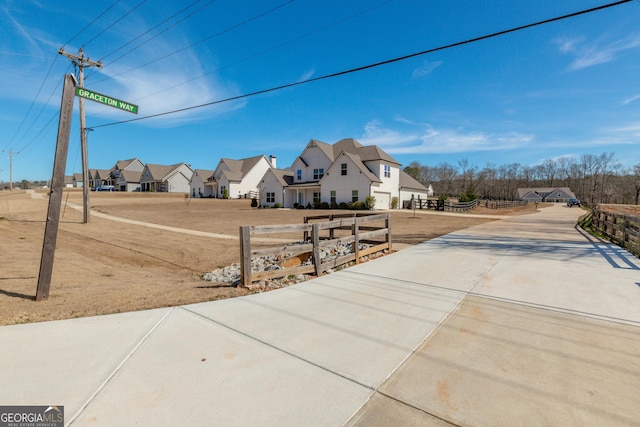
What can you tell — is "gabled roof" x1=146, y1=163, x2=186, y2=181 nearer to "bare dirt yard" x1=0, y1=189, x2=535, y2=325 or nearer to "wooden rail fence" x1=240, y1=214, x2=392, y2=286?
"bare dirt yard" x1=0, y1=189, x2=535, y2=325

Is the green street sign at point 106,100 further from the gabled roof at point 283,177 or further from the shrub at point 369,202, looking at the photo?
the gabled roof at point 283,177

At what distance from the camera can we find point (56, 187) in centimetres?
512

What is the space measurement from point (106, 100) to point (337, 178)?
2887cm

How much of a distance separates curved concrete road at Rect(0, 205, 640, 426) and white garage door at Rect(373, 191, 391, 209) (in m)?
28.1

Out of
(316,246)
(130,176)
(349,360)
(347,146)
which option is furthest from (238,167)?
(349,360)

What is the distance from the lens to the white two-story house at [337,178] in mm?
33125

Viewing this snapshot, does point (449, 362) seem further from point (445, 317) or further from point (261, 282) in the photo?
point (261, 282)

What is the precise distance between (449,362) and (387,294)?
2.19 meters

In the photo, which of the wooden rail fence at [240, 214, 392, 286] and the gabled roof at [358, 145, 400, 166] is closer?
the wooden rail fence at [240, 214, 392, 286]

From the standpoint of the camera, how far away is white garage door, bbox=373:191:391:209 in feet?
109

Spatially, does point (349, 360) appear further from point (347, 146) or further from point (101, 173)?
point (101, 173)

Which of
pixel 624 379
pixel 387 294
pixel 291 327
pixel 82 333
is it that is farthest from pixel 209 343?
pixel 624 379

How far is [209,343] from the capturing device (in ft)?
11.3

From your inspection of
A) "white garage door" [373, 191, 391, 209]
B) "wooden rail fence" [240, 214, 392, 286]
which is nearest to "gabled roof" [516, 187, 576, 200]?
"white garage door" [373, 191, 391, 209]
